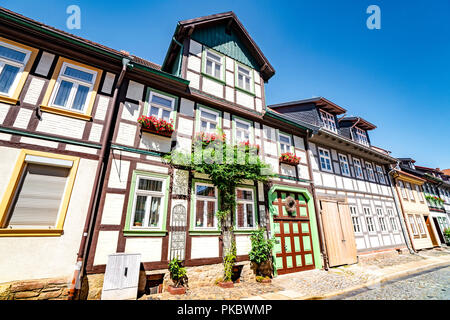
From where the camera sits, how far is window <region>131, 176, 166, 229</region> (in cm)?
613

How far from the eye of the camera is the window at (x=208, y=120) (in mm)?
8258

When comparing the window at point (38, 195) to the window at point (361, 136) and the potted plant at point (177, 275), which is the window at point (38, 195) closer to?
the potted plant at point (177, 275)

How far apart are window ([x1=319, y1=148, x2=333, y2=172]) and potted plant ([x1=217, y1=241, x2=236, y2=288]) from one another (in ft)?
25.1

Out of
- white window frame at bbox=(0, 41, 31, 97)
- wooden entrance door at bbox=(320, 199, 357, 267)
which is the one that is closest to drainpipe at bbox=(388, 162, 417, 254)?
wooden entrance door at bbox=(320, 199, 357, 267)

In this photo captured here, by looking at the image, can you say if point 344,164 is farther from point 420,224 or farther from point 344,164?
point 420,224

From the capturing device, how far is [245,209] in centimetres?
813

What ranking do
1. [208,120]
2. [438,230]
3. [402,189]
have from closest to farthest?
[208,120], [402,189], [438,230]

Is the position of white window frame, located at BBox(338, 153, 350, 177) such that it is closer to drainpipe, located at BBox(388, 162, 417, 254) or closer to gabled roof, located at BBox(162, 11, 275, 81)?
drainpipe, located at BBox(388, 162, 417, 254)

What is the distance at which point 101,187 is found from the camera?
582 cm

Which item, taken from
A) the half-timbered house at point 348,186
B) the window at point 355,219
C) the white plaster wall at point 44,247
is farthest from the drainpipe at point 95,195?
the window at point 355,219

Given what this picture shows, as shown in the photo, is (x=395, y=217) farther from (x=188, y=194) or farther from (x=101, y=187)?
(x=101, y=187)

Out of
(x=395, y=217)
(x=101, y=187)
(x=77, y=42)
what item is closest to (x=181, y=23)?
(x=77, y=42)

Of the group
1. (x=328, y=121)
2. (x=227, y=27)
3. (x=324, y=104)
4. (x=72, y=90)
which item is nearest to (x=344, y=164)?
(x=328, y=121)

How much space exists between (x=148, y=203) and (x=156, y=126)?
256cm
